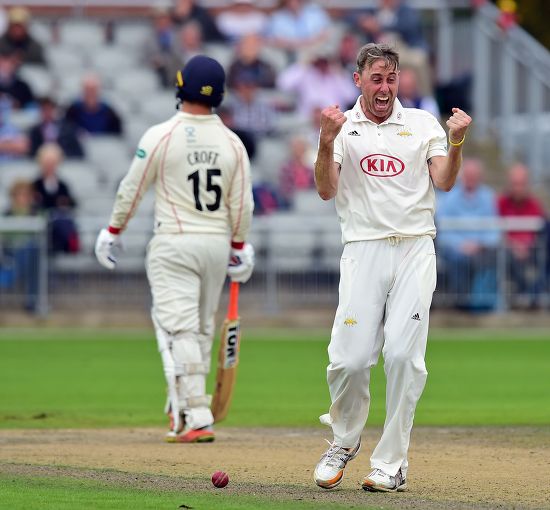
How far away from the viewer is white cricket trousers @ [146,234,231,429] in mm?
11805

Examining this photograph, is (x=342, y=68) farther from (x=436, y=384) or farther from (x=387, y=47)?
(x=387, y=47)

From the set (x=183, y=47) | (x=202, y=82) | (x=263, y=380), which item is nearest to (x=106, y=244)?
(x=202, y=82)

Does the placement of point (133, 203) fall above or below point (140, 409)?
above

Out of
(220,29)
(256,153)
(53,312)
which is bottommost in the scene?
(53,312)

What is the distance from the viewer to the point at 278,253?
75.7ft

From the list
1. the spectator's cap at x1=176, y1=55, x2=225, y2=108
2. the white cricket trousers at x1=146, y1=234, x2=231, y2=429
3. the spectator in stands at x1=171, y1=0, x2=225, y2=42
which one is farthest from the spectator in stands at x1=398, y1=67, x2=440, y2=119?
the white cricket trousers at x1=146, y1=234, x2=231, y2=429

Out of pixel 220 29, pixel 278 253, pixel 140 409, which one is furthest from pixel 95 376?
pixel 220 29

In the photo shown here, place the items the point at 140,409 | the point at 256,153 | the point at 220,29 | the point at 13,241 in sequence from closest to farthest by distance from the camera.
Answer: the point at 140,409, the point at 13,241, the point at 256,153, the point at 220,29

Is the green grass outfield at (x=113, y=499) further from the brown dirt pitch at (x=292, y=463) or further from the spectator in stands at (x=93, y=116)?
the spectator in stands at (x=93, y=116)

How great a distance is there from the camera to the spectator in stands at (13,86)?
2583cm

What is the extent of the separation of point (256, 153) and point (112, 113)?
8.08 feet

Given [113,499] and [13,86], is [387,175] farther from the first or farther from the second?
[13,86]

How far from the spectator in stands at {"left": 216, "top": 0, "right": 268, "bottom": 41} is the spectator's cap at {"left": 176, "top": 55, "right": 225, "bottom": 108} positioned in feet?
52.2

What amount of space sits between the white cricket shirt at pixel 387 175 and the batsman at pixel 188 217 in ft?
9.94
